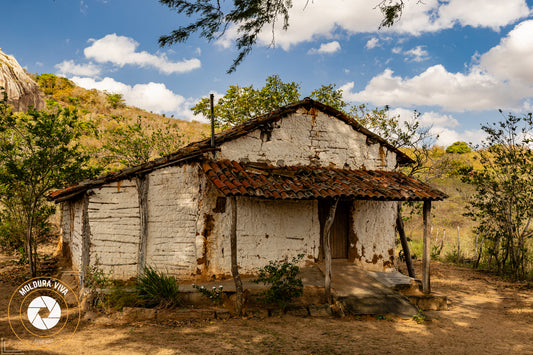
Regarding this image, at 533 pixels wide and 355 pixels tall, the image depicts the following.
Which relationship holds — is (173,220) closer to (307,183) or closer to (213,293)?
(213,293)

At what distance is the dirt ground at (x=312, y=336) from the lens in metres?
5.29

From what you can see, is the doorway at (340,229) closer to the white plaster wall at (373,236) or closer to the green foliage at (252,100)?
the white plaster wall at (373,236)

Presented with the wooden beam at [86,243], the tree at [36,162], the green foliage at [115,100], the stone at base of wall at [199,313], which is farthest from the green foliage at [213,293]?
the green foliage at [115,100]

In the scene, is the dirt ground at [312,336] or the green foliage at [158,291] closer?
the dirt ground at [312,336]

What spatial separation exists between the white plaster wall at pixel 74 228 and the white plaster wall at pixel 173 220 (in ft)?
5.92

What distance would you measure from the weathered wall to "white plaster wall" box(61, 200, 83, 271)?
13.4ft

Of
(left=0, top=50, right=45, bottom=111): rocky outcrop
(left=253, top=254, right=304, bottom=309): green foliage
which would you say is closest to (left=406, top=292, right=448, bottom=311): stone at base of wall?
→ (left=253, top=254, right=304, bottom=309): green foliage

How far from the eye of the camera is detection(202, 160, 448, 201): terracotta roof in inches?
274

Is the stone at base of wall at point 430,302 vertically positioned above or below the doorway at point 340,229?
below

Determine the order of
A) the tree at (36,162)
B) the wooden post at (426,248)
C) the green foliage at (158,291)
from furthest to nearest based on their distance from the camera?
the tree at (36,162) < the wooden post at (426,248) < the green foliage at (158,291)

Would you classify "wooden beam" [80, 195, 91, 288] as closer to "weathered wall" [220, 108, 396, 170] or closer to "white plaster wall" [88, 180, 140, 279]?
"white plaster wall" [88, 180, 140, 279]

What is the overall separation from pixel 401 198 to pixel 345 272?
2387 millimetres

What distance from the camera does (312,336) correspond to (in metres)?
6.02

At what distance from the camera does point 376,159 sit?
31.5 ft
